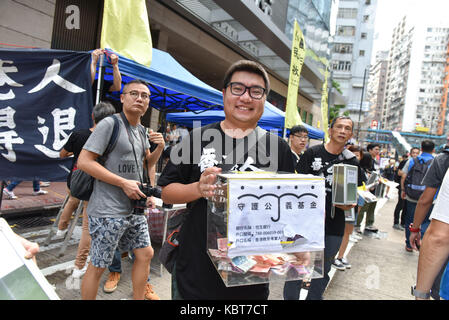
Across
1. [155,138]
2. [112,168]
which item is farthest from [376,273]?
[112,168]

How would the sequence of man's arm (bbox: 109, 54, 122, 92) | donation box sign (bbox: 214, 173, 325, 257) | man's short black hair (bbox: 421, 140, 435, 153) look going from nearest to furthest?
donation box sign (bbox: 214, 173, 325, 257) → man's arm (bbox: 109, 54, 122, 92) → man's short black hair (bbox: 421, 140, 435, 153)

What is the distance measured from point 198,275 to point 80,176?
1850 millimetres

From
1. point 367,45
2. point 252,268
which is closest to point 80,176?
point 252,268

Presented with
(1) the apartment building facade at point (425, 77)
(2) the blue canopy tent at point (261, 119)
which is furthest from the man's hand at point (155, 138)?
(1) the apartment building facade at point (425, 77)

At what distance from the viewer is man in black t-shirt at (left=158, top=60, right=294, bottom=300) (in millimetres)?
1382

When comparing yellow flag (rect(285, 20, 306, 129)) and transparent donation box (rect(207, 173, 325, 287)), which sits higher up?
yellow flag (rect(285, 20, 306, 129))

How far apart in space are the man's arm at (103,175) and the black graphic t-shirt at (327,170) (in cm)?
171

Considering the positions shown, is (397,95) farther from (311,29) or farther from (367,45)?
(311,29)

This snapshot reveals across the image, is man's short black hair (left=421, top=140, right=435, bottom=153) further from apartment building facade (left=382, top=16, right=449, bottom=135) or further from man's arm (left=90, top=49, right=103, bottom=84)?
apartment building facade (left=382, top=16, right=449, bottom=135)

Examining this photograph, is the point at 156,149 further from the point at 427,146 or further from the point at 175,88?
the point at 427,146

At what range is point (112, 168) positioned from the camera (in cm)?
224

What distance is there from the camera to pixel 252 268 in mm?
1168

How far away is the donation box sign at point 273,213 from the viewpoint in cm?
107

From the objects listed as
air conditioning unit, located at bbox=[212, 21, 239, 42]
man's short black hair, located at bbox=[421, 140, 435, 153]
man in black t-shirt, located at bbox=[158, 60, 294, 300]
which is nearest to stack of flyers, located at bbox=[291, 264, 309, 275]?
man in black t-shirt, located at bbox=[158, 60, 294, 300]
